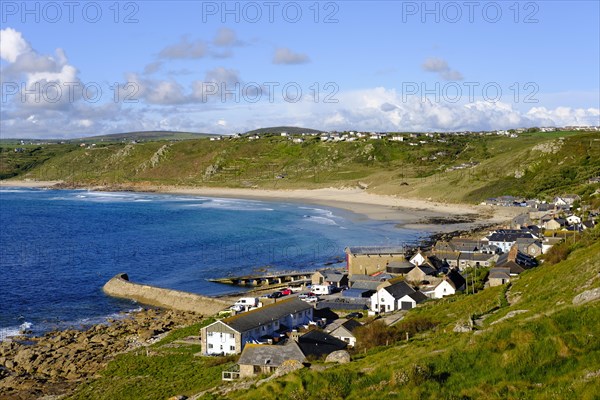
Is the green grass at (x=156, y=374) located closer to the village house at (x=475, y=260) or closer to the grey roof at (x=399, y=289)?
the grey roof at (x=399, y=289)

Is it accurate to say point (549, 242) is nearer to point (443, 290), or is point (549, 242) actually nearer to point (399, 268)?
point (399, 268)

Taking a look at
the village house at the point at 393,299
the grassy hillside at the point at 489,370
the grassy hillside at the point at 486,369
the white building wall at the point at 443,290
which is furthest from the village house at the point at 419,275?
the grassy hillside at the point at 489,370

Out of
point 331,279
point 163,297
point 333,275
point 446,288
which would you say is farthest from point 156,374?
point 333,275

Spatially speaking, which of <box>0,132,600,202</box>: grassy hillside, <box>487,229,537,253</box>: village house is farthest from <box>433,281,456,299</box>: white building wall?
<box>0,132,600,202</box>: grassy hillside

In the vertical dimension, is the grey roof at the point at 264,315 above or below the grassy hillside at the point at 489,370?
below

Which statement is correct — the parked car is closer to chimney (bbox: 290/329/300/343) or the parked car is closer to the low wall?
chimney (bbox: 290/329/300/343)

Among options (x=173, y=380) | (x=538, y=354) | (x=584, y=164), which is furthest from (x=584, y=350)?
(x=584, y=164)
